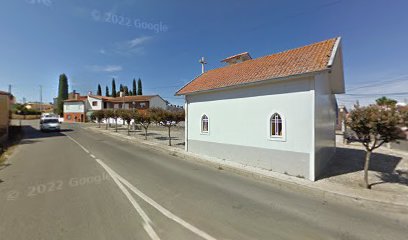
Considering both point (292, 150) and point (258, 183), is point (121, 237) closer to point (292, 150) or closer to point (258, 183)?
point (258, 183)

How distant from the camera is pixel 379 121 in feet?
20.1

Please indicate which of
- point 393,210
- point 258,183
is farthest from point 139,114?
point 393,210

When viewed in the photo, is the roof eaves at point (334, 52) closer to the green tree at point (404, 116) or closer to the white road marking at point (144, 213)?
the green tree at point (404, 116)

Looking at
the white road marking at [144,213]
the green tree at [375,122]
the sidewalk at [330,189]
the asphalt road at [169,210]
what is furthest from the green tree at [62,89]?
the green tree at [375,122]

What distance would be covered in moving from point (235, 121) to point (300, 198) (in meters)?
5.17

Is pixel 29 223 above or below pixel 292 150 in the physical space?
below

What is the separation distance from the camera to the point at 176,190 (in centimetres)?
641

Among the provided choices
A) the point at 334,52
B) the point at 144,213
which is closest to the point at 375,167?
the point at 334,52

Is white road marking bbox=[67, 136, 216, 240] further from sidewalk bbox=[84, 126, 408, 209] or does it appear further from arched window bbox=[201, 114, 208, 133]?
arched window bbox=[201, 114, 208, 133]

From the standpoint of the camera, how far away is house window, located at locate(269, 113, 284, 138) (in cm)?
878

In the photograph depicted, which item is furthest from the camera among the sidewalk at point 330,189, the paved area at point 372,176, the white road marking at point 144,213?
the paved area at point 372,176

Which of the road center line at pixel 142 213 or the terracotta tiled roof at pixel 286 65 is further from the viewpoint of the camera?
the terracotta tiled roof at pixel 286 65

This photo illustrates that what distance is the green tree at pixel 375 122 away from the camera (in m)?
6.02

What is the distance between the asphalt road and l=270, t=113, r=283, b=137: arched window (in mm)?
2441
